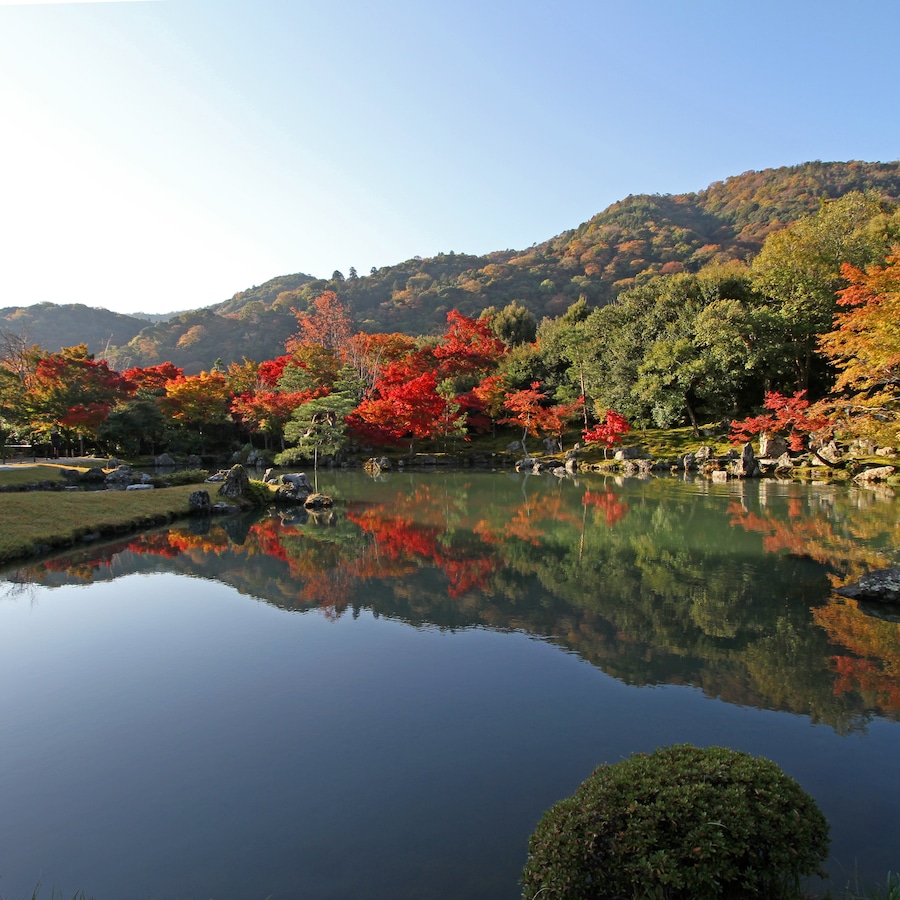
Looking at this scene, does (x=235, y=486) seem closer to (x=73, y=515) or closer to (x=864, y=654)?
(x=73, y=515)

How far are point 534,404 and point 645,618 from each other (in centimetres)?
2479

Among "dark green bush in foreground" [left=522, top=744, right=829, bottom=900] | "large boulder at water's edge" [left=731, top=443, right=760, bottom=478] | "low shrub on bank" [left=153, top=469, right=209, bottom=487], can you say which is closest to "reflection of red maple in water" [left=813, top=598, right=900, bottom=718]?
"dark green bush in foreground" [left=522, top=744, right=829, bottom=900]

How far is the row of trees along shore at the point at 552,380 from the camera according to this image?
26906 millimetres

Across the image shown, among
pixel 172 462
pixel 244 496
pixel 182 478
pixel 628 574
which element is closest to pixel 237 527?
pixel 244 496

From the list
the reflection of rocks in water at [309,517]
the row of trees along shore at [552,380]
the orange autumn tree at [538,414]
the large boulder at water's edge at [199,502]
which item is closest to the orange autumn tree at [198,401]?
the row of trees along shore at [552,380]

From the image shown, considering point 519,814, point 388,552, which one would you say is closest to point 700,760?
point 519,814

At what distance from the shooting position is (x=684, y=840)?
2.41 meters

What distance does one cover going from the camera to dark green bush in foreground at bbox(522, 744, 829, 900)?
2346 mm

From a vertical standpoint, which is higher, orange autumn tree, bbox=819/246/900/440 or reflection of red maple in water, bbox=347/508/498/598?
orange autumn tree, bbox=819/246/900/440

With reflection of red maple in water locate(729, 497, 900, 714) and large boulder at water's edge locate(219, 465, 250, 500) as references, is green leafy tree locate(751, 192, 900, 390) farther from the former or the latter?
large boulder at water's edge locate(219, 465, 250, 500)

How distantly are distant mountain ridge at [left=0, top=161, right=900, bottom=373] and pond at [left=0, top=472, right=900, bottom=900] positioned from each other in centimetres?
6013

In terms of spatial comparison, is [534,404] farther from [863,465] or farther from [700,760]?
[700,760]

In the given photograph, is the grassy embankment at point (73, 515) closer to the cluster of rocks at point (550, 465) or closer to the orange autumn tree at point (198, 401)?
the orange autumn tree at point (198, 401)

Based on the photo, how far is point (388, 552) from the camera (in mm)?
11891
